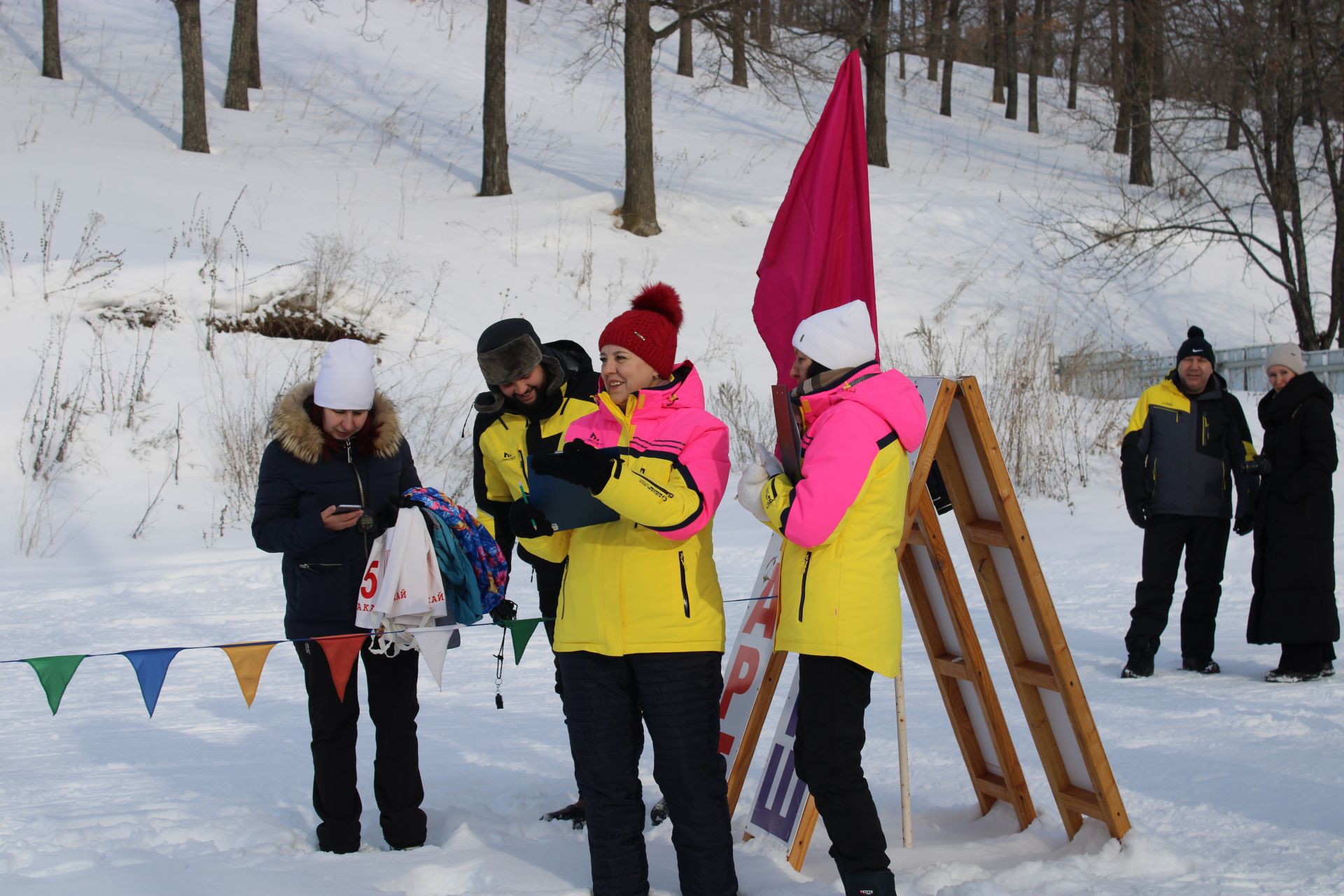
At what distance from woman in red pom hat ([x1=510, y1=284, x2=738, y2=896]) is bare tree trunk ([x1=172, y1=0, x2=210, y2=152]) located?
15.7m

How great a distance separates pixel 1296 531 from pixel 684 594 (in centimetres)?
445

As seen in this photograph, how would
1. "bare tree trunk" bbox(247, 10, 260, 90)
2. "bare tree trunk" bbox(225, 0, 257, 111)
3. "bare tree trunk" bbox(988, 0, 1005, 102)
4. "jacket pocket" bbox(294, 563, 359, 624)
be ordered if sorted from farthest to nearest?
"bare tree trunk" bbox(988, 0, 1005, 102) → "bare tree trunk" bbox(247, 10, 260, 90) → "bare tree trunk" bbox(225, 0, 257, 111) → "jacket pocket" bbox(294, 563, 359, 624)

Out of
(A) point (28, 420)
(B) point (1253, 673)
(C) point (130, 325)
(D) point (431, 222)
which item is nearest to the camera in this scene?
(B) point (1253, 673)

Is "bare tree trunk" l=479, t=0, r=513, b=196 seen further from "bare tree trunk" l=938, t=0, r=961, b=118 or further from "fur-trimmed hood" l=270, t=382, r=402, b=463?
"fur-trimmed hood" l=270, t=382, r=402, b=463

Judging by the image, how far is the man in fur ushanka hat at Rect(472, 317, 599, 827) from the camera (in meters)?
4.04

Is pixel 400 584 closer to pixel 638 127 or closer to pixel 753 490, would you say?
pixel 753 490

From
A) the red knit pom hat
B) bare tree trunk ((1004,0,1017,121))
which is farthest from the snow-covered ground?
bare tree trunk ((1004,0,1017,121))

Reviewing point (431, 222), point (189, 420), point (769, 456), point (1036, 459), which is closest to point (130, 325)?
point (189, 420)

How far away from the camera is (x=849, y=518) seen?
323 cm

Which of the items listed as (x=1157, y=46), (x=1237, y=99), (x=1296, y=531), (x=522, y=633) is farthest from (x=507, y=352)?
(x=1157, y=46)

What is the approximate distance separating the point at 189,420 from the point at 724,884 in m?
8.64

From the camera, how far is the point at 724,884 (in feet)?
11.2

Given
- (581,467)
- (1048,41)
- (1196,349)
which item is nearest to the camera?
(581,467)

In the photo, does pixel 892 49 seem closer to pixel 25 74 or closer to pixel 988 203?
pixel 988 203
